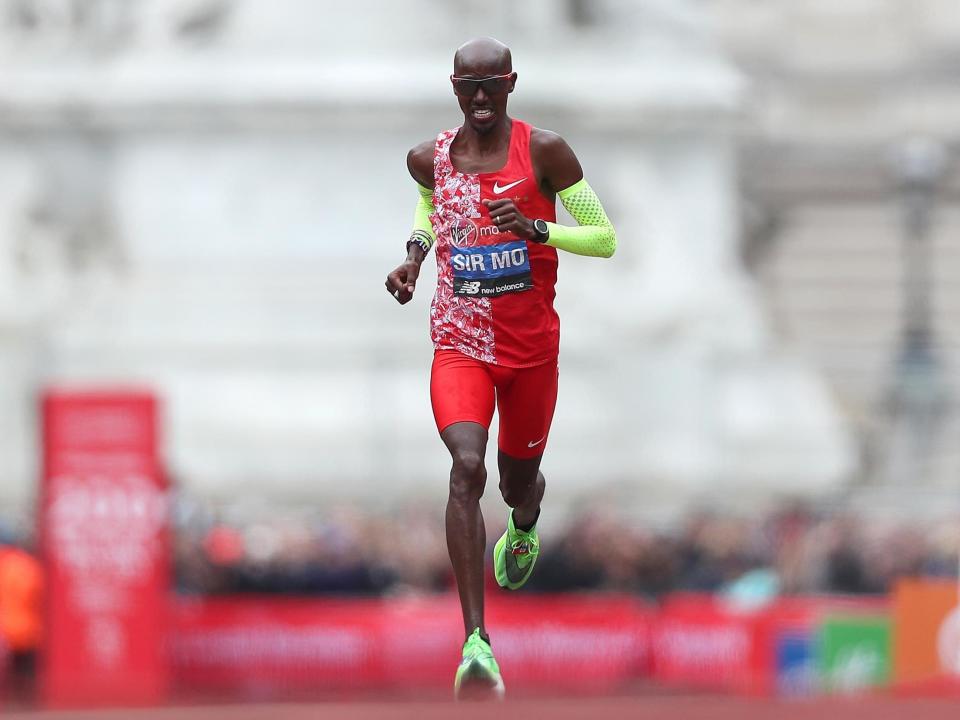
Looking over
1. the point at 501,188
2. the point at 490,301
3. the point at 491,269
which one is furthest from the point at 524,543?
the point at 501,188

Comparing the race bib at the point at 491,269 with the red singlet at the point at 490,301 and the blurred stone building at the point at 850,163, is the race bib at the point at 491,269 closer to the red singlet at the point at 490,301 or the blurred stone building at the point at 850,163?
the red singlet at the point at 490,301

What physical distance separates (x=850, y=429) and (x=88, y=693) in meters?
7.40

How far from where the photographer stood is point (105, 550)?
1642cm

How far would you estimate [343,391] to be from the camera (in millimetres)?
20391

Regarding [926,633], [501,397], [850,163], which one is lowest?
[926,633]

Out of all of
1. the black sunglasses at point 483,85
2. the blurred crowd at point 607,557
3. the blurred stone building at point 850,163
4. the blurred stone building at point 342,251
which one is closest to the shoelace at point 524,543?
the black sunglasses at point 483,85

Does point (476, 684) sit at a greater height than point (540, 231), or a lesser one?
lesser

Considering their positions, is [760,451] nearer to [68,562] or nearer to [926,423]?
[926,423]

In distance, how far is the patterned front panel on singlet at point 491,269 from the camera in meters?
9.05

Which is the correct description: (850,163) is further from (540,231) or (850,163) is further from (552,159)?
(540,231)

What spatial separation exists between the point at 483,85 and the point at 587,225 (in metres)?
0.75

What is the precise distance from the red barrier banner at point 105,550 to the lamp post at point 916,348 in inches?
240

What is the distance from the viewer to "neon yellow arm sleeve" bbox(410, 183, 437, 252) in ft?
30.4

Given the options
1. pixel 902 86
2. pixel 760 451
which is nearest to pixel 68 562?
pixel 760 451
